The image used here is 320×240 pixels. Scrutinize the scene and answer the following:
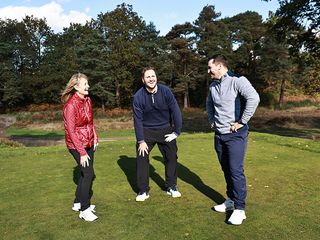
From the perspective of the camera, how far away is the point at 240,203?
15.5 ft

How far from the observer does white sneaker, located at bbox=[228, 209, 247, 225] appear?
4.51m

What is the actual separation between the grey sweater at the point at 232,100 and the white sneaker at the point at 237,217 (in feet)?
3.44

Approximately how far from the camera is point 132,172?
7699 millimetres

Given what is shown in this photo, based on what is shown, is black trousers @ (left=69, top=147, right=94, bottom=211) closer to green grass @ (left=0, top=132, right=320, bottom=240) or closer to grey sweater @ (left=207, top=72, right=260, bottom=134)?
green grass @ (left=0, top=132, right=320, bottom=240)

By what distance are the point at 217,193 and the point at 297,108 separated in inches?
1624

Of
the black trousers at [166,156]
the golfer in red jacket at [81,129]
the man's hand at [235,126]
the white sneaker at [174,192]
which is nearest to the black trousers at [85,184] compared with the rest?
the golfer in red jacket at [81,129]

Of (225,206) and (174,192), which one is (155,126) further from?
(225,206)

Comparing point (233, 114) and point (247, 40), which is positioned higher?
point (247, 40)

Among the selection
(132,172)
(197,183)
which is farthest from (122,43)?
(197,183)

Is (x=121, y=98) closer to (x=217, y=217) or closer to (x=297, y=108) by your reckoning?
(x=297, y=108)

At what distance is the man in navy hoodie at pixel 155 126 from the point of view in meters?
5.75

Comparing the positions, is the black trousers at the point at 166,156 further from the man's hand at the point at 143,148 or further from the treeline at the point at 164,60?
the treeline at the point at 164,60

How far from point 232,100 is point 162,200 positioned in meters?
1.96

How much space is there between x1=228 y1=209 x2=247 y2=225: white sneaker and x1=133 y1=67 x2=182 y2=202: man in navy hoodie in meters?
1.38
